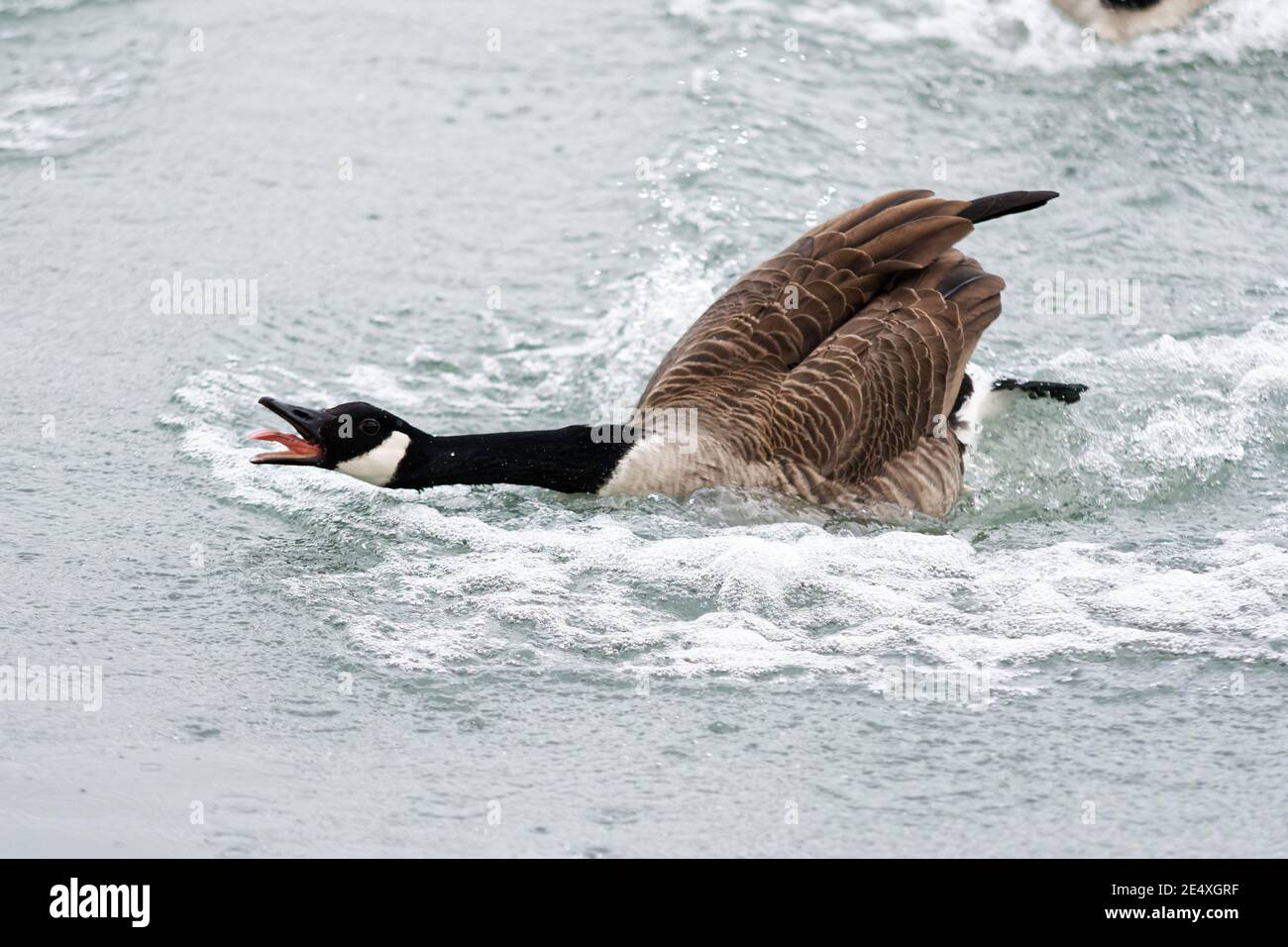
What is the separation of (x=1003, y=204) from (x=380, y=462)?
304cm

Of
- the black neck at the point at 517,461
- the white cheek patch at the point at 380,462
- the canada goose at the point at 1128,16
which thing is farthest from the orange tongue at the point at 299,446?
the canada goose at the point at 1128,16

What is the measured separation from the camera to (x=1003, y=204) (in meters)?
7.30

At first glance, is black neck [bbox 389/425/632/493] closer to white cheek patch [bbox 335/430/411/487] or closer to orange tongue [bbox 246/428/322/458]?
white cheek patch [bbox 335/430/411/487]

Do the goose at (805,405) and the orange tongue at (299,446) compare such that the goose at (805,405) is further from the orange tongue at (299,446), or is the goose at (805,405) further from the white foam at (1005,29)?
the white foam at (1005,29)

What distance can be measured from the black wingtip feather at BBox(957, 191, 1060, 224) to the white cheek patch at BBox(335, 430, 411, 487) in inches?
110

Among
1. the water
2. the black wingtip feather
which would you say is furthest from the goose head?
the black wingtip feather

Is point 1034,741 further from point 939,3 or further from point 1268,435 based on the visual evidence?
point 939,3

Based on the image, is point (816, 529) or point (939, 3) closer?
point (816, 529)


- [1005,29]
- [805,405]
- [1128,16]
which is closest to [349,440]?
[805,405]

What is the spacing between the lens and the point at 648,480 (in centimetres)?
673

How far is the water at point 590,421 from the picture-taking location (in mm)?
4793

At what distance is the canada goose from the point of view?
1229 cm

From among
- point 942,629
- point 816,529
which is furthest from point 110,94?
point 942,629

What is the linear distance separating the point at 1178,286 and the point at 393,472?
5081 mm
